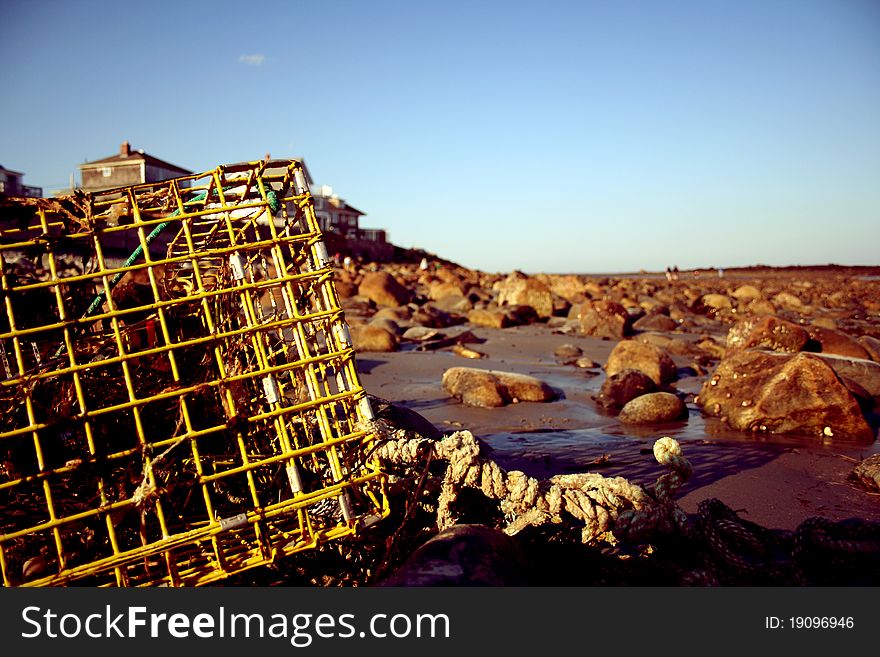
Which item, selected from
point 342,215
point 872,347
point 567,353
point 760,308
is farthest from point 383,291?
point 342,215

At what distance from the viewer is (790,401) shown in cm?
630

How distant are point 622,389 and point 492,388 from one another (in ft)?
5.56

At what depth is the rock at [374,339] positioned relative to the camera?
10906 mm

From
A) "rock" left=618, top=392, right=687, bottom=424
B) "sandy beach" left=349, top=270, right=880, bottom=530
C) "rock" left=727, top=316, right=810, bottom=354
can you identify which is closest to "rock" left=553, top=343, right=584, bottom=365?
"sandy beach" left=349, top=270, right=880, bottom=530

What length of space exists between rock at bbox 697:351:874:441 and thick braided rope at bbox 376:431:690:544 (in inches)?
147

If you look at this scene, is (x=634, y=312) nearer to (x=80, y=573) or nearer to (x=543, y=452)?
(x=543, y=452)

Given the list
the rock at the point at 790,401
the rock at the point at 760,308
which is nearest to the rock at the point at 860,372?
the rock at the point at 790,401

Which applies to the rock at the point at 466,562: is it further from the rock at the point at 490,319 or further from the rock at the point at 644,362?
the rock at the point at 490,319

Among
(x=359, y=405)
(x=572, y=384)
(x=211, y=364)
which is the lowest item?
(x=572, y=384)

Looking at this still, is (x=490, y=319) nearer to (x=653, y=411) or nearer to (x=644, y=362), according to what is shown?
(x=644, y=362)

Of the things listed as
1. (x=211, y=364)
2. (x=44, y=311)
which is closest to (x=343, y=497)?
(x=211, y=364)

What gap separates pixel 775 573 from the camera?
8.86ft

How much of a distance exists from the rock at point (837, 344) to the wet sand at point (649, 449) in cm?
234
